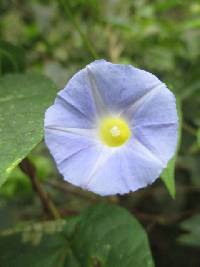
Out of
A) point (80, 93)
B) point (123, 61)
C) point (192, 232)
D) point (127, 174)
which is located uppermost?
point (80, 93)

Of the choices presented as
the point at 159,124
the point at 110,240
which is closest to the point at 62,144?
the point at 159,124

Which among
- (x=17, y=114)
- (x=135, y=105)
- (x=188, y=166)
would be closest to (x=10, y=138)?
(x=17, y=114)

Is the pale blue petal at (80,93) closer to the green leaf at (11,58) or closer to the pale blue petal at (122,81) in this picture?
the pale blue petal at (122,81)

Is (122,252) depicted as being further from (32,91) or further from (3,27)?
(3,27)

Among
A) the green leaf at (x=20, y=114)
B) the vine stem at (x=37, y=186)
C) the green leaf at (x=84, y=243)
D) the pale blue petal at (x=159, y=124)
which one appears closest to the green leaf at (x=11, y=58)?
the green leaf at (x=20, y=114)

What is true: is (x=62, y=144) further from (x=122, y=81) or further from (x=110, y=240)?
(x=110, y=240)
